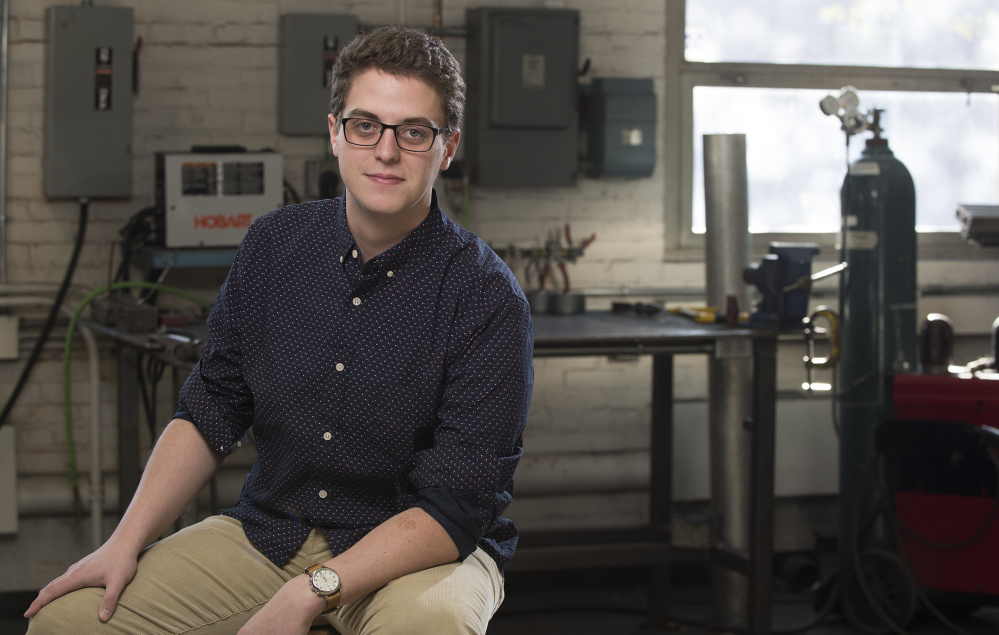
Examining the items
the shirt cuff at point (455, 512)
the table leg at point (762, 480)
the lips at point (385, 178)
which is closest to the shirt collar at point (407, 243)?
the lips at point (385, 178)

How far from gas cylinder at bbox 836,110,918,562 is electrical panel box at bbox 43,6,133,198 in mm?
2222

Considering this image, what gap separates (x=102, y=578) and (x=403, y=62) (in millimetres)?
831

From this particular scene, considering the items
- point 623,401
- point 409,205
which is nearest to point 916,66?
point 623,401

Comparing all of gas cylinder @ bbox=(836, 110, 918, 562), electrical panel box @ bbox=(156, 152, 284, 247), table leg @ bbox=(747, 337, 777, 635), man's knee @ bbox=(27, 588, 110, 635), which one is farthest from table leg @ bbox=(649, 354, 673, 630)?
man's knee @ bbox=(27, 588, 110, 635)

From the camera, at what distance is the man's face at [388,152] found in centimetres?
143

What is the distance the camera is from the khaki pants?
4.31ft

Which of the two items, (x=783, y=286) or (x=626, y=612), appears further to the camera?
(x=626, y=612)

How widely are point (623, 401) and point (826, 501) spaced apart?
2.82ft

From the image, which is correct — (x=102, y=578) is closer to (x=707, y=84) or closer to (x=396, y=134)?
(x=396, y=134)

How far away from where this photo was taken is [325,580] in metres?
1.30

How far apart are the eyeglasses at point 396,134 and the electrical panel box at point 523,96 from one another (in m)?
1.70

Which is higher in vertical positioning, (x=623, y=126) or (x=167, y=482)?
(x=623, y=126)

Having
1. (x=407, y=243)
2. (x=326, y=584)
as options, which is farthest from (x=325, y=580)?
(x=407, y=243)

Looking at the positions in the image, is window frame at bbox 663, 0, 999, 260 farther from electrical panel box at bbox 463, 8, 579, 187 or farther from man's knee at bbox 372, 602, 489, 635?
man's knee at bbox 372, 602, 489, 635
